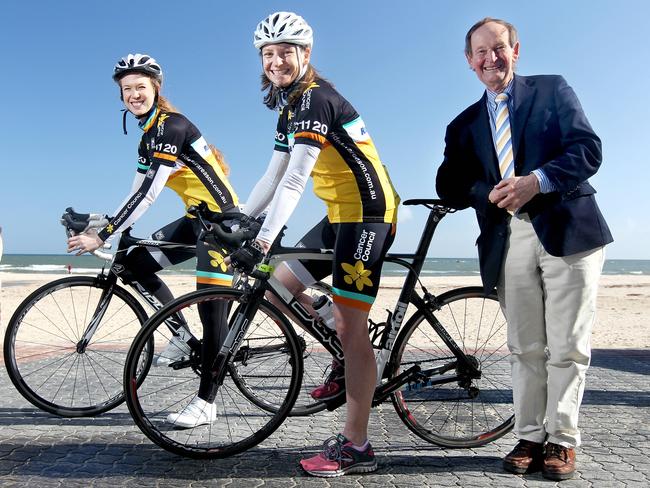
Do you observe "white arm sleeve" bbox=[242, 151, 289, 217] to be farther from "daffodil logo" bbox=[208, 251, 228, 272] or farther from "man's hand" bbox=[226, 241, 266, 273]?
"daffodil logo" bbox=[208, 251, 228, 272]

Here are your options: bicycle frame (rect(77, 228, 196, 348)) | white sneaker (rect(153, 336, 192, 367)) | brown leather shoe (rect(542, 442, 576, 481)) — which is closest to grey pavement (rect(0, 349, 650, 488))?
brown leather shoe (rect(542, 442, 576, 481))

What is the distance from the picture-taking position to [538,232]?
3424 millimetres

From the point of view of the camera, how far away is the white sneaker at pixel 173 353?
14.5ft

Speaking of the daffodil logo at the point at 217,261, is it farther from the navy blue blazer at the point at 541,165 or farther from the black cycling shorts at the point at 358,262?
the navy blue blazer at the point at 541,165

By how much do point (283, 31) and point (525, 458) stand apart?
8.81 feet

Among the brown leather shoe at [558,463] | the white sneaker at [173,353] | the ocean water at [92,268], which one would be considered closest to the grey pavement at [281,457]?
the brown leather shoe at [558,463]

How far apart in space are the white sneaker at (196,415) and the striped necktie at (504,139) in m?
2.30

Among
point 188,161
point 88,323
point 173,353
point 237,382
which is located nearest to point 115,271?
point 88,323

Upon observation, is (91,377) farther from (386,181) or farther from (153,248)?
(386,181)

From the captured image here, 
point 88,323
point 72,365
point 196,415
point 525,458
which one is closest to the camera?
point 525,458

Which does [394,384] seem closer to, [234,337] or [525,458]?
[525,458]

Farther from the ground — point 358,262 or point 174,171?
point 174,171

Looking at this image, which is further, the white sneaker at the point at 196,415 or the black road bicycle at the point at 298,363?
the white sneaker at the point at 196,415

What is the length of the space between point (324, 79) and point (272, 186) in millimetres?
729
